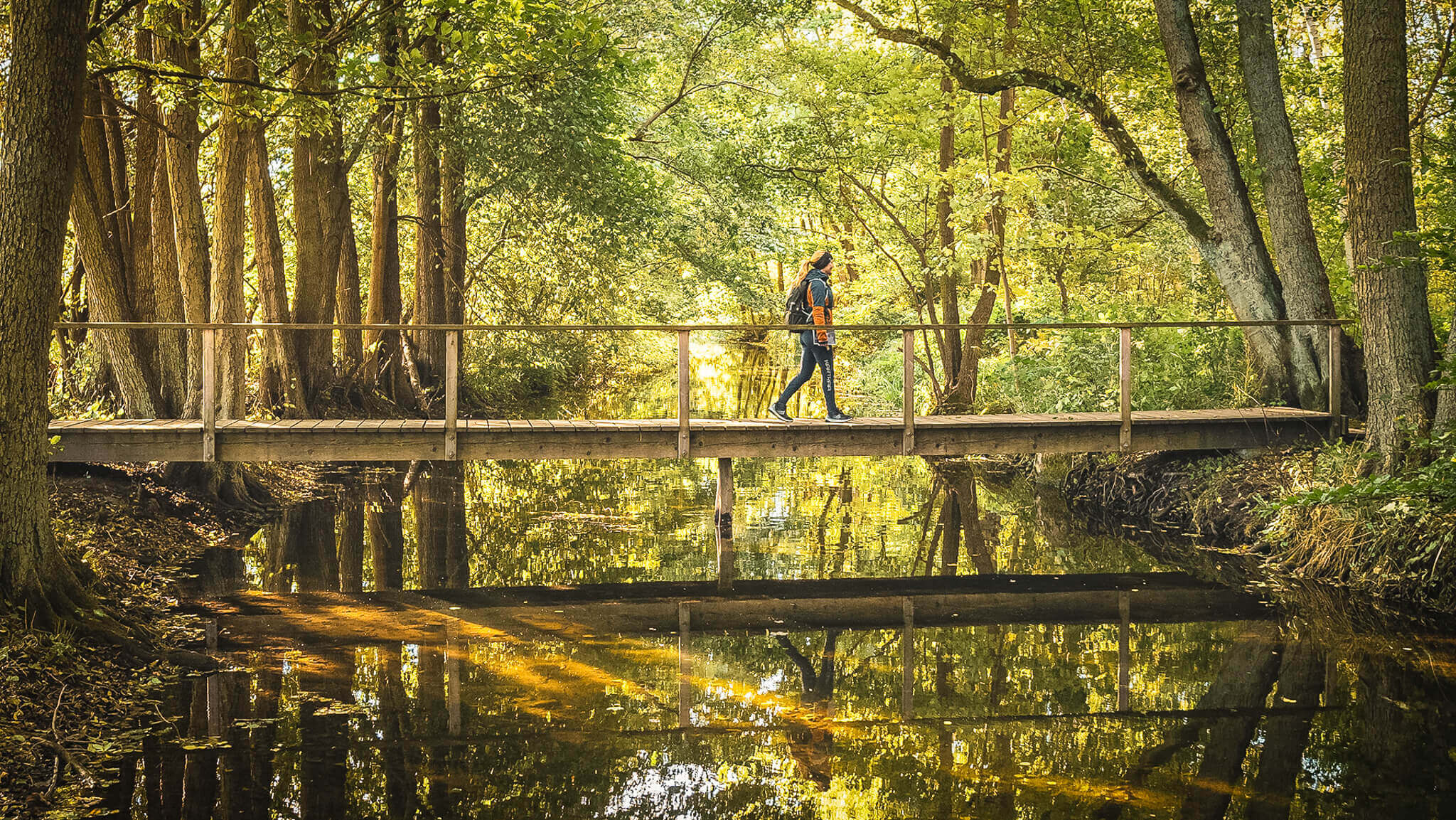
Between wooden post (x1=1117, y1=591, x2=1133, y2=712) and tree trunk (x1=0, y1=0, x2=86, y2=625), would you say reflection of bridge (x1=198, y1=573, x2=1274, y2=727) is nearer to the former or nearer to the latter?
wooden post (x1=1117, y1=591, x2=1133, y2=712)

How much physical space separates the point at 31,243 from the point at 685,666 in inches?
172

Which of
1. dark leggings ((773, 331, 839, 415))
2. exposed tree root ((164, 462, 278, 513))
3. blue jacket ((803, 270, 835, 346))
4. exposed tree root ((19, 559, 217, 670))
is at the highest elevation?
blue jacket ((803, 270, 835, 346))

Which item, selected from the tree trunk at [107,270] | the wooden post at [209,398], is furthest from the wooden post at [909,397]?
the tree trunk at [107,270]

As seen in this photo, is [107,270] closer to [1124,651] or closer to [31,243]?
[31,243]

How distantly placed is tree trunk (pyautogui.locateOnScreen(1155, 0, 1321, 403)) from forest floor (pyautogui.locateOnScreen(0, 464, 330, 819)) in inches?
421

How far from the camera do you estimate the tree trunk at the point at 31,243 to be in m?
6.40

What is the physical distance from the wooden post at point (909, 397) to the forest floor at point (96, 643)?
641 centimetres

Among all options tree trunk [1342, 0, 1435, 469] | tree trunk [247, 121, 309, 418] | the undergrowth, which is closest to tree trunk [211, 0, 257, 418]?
tree trunk [247, 121, 309, 418]

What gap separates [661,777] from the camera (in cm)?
560

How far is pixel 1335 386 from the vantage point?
40.4 feet

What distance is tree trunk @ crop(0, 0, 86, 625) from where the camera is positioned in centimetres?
640

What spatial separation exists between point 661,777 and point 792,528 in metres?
7.02

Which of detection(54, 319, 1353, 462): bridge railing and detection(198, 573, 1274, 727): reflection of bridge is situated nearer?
detection(198, 573, 1274, 727): reflection of bridge

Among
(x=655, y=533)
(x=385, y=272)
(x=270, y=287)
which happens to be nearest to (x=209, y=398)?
(x=270, y=287)
